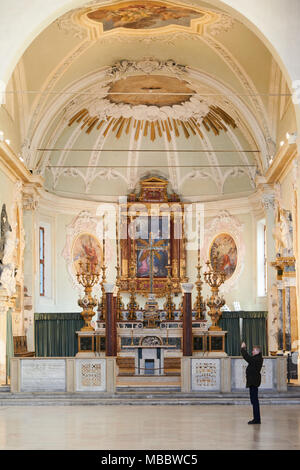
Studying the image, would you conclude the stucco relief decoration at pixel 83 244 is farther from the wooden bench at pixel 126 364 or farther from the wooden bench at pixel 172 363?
the wooden bench at pixel 172 363

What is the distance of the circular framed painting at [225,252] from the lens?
88.2 feet

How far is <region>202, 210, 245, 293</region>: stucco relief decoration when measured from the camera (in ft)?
87.5

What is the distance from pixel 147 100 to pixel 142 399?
13.0m

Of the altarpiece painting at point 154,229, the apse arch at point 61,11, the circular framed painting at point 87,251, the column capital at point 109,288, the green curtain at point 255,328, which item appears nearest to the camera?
the apse arch at point 61,11

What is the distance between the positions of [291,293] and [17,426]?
979cm

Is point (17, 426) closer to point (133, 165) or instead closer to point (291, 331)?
point (291, 331)

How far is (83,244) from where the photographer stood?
27312 millimetres

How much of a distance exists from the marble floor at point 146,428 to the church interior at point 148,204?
16 cm

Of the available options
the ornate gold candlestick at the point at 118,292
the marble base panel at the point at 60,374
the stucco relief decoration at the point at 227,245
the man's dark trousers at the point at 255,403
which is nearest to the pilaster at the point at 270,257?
the stucco relief decoration at the point at 227,245

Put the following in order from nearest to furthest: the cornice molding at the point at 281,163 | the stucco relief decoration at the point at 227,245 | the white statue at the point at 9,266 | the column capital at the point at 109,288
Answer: the white statue at the point at 9,266, the cornice molding at the point at 281,163, the column capital at the point at 109,288, the stucco relief decoration at the point at 227,245

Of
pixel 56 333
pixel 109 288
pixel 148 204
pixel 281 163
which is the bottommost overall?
pixel 56 333

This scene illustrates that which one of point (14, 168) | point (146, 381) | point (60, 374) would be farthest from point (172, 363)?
point (14, 168)

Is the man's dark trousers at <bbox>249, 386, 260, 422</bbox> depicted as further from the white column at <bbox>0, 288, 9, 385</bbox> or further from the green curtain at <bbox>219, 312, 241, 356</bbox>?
the green curtain at <bbox>219, 312, 241, 356</bbox>

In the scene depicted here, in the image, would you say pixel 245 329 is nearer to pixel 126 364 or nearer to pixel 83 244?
pixel 126 364
